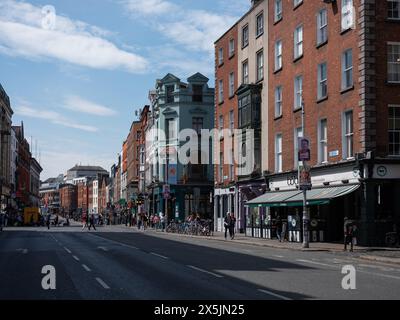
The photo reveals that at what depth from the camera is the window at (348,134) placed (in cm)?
3728

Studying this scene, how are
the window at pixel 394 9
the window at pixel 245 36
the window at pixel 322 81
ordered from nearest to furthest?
the window at pixel 394 9 → the window at pixel 322 81 → the window at pixel 245 36

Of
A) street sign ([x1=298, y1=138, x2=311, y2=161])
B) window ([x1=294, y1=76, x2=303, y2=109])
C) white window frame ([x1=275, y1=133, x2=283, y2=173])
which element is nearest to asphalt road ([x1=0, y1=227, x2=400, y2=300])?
street sign ([x1=298, y1=138, x2=311, y2=161])

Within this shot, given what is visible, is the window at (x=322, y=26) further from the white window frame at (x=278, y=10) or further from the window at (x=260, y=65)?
the window at (x=260, y=65)

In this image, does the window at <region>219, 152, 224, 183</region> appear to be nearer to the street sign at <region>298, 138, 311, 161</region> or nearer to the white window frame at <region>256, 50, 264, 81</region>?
the white window frame at <region>256, 50, 264, 81</region>

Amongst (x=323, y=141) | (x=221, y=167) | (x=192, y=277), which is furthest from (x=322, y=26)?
(x=192, y=277)

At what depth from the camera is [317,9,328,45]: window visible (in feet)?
133

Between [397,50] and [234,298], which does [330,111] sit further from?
[234,298]

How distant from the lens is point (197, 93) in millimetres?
83938

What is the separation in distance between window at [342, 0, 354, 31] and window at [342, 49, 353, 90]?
4.69 feet

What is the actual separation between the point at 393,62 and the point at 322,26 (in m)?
6.38

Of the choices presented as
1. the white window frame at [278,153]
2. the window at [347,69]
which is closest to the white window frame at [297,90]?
the white window frame at [278,153]

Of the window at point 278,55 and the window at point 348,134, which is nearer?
the window at point 348,134

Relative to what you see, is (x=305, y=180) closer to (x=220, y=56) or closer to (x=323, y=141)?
(x=323, y=141)

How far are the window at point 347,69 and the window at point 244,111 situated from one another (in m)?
15.2
